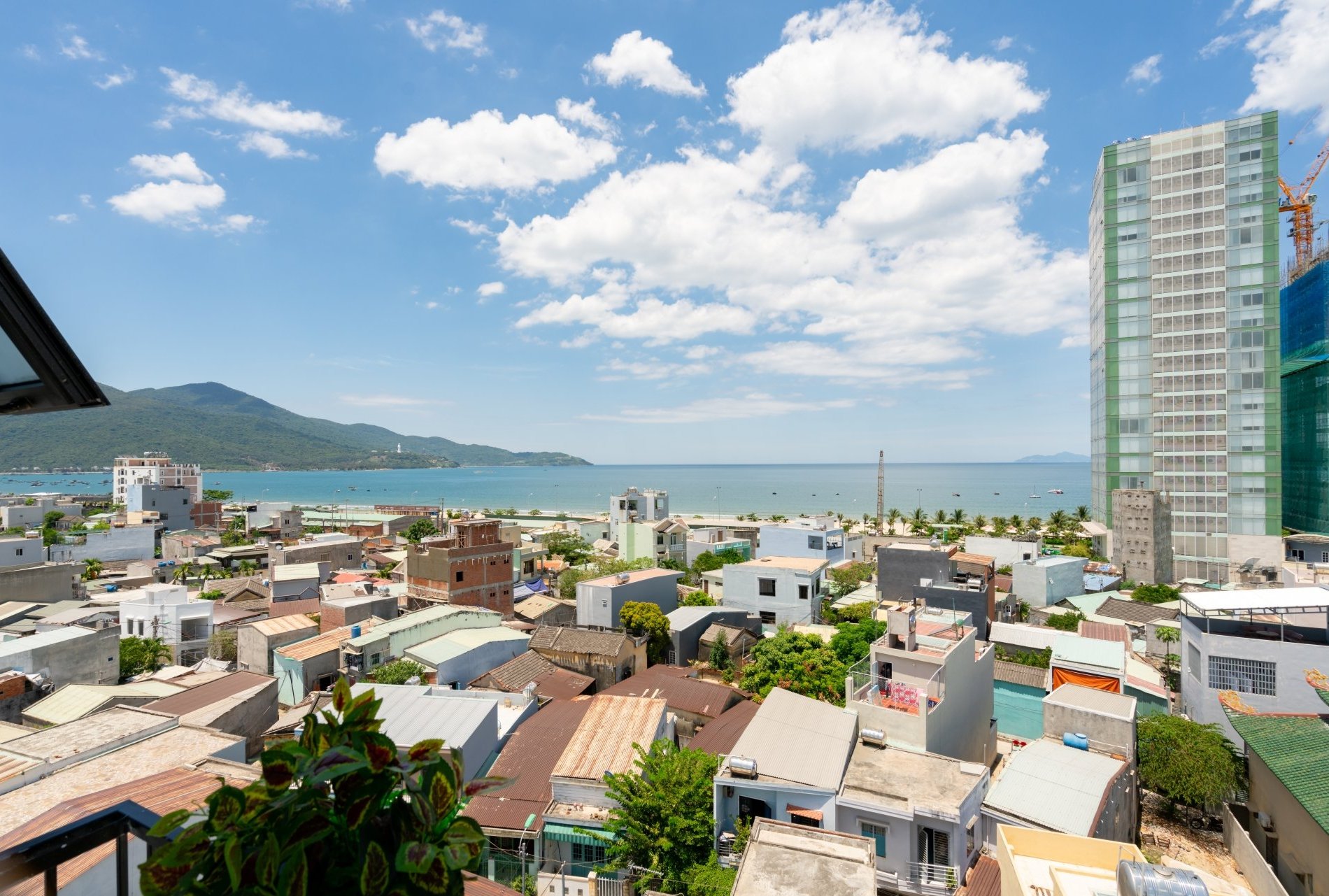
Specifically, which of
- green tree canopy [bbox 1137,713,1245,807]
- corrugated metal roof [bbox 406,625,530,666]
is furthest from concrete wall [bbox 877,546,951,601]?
corrugated metal roof [bbox 406,625,530,666]

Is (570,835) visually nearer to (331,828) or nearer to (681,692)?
(681,692)

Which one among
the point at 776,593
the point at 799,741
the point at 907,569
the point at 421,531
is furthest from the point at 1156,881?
the point at 421,531

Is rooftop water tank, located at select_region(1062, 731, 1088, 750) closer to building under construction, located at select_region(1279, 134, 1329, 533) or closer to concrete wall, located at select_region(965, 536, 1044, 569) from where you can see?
concrete wall, located at select_region(965, 536, 1044, 569)

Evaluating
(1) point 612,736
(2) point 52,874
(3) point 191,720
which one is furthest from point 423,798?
(3) point 191,720

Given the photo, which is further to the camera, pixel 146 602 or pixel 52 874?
pixel 146 602

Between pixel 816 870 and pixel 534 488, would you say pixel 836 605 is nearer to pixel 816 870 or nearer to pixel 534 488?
pixel 816 870

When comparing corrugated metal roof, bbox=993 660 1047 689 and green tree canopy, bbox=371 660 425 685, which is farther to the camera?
corrugated metal roof, bbox=993 660 1047 689
